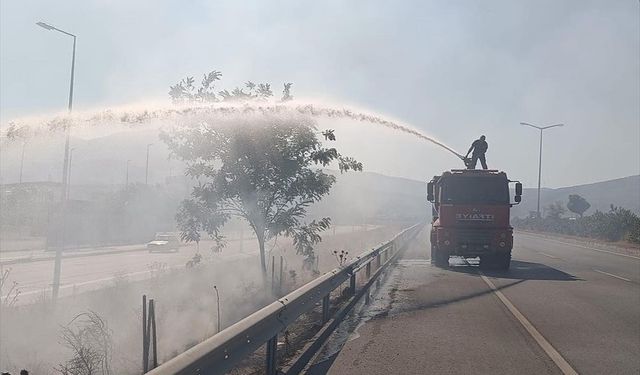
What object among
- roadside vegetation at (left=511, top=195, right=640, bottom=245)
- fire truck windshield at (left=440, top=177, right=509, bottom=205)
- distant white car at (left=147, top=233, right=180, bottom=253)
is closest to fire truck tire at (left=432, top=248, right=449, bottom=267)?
fire truck windshield at (left=440, top=177, right=509, bottom=205)

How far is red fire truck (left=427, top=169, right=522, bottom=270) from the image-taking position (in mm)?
21109

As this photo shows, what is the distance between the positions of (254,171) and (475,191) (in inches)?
332

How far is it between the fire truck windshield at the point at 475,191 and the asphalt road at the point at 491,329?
371 cm

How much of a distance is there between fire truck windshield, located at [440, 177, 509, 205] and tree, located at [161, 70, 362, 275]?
213 inches

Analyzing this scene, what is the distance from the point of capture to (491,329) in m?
10.1

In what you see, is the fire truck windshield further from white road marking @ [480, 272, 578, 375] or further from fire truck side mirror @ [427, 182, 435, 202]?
white road marking @ [480, 272, 578, 375]

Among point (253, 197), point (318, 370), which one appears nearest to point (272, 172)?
point (253, 197)

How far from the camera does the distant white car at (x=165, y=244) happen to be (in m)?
38.2

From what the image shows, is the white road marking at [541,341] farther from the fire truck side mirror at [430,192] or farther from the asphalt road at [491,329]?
the fire truck side mirror at [430,192]

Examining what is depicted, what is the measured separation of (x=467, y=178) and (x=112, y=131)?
1110cm

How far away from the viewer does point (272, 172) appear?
53.9 feet

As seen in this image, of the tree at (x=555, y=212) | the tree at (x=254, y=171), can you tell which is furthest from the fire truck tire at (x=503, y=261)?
the tree at (x=555, y=212)

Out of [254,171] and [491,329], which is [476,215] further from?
[491,329]

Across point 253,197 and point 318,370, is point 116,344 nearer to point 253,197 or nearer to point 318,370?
point 318,370
